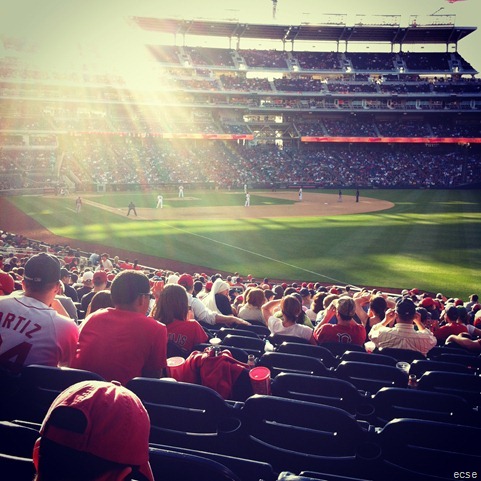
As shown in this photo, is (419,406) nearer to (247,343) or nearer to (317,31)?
(247,343)

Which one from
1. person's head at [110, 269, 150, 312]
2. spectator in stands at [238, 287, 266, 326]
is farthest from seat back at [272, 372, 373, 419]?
spectator in stands at [238, 287, 266, 326]

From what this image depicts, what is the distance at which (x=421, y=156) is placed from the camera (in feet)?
246

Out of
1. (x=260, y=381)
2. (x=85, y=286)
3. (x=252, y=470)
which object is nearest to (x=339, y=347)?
(x=260, y=381)

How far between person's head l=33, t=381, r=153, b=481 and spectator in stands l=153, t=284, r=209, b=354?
362cm

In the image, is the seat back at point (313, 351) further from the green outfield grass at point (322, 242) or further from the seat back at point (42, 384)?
A: the green outfield grass at point (322, 242)

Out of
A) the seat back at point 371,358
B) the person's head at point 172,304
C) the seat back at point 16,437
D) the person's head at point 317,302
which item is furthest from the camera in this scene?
the person's head at point 317,302

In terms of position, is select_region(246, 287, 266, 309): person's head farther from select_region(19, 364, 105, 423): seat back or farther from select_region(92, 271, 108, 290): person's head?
select_region(19, 364, 105, 423): seat back

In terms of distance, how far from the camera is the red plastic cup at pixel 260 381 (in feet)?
14.3

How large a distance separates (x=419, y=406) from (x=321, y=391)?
854mm

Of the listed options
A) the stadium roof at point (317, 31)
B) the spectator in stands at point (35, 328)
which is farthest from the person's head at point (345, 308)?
the stadium roof at point (317, 31)

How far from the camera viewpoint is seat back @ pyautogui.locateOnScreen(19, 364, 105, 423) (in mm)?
3678

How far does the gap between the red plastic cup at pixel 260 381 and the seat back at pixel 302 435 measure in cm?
65

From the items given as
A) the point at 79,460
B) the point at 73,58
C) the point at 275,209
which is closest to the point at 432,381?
the point at 79,460

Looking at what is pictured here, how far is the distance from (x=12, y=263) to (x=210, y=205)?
31.2m
